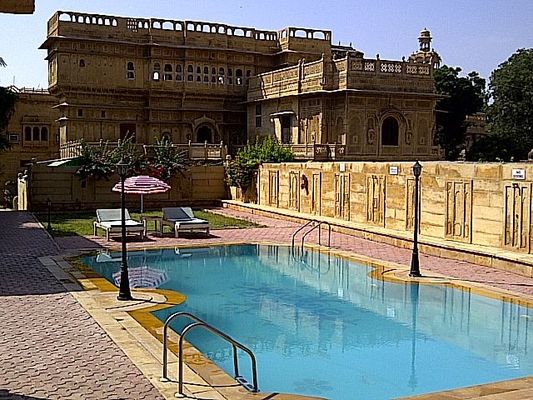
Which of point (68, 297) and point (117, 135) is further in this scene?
point (117, 135)

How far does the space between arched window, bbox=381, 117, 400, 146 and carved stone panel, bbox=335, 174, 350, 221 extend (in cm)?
1074

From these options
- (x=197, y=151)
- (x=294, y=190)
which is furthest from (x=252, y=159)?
(x=294, y=190)

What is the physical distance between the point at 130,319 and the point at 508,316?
6003 mm

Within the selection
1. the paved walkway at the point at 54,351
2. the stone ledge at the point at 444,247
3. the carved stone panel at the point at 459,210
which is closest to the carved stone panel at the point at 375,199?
the stone ledge at the point at 444,247

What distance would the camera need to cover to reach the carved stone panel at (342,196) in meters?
22.7

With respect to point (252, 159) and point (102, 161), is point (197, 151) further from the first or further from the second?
point (102, 161)

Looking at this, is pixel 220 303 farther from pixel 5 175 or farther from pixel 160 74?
pixel 5 175

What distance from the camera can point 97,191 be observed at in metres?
29.3

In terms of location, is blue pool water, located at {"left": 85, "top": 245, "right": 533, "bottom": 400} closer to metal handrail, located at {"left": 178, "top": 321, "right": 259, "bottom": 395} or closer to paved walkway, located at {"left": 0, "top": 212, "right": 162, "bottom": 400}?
metal handrail, located at {"left": 178, "top": 321, "right": 259, "bottom": 395}

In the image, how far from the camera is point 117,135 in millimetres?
38031

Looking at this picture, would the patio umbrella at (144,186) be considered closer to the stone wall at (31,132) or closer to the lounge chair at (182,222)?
the lounge chair at (182,222)

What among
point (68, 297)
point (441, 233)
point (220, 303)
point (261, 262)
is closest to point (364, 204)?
point (441, 233)

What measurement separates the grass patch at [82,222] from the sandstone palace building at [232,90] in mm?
7116

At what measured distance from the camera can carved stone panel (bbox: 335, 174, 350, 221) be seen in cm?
2269
